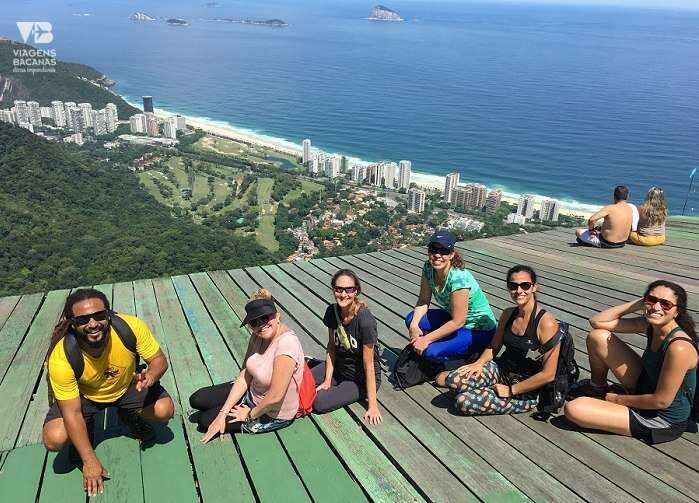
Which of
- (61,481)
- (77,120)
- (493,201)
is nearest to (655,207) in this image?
(61,481)

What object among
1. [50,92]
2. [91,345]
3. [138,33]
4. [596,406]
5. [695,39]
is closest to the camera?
[91,345]

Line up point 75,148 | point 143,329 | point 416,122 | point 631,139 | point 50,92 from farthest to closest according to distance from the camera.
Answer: point 50,92, point 416,122, point 75,148, point 631,139, point 143,329

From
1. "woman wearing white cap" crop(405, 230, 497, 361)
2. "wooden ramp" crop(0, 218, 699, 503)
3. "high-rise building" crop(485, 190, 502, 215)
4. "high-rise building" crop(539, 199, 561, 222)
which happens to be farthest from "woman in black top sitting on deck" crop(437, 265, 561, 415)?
"high-rise building" crop(485, 190, 502, 215)

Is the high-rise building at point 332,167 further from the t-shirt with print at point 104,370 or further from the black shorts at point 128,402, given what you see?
the t-shirt with print at point 104,370

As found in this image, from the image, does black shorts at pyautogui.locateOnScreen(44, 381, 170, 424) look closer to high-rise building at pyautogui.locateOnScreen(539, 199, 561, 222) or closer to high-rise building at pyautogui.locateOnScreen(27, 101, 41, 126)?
high-rise building at pyautogui.locateOnScreen(539, 199, 561, 222)

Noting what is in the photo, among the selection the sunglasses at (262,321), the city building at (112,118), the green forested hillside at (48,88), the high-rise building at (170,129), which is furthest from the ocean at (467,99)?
the sunglasses at (262,321)

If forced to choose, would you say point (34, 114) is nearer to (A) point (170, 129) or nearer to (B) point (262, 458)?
(A) point (170, 129)

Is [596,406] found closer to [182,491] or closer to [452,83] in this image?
[182,491]

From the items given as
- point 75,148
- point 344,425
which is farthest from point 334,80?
point 344,425
